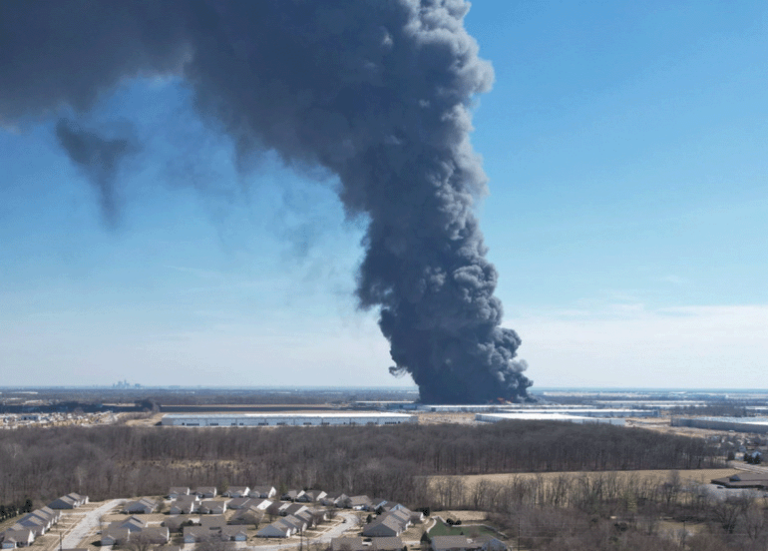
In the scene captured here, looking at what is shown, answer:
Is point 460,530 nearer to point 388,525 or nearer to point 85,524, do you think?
point 388,525

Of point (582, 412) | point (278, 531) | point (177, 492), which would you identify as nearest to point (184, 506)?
point (177, 492)

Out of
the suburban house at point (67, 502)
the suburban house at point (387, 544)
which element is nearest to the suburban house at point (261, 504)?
the suburban house at point (387, 544)

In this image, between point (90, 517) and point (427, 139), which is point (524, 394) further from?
point (90, 517)

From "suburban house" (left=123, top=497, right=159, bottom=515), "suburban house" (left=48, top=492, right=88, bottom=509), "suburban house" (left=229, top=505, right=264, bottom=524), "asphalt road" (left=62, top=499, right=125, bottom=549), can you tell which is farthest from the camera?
"suburban house" (left=48, top=492, right=88, bottom=509)

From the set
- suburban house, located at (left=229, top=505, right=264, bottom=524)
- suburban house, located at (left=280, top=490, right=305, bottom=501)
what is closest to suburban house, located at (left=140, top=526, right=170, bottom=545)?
suburban house, located at (left=229, top=505, right=264, bottom=524)

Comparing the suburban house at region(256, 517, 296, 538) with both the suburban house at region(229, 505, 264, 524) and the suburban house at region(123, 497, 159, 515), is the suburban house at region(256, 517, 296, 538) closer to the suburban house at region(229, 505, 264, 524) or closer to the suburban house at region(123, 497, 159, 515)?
the suburban house at region(229, 505, 264, 524)

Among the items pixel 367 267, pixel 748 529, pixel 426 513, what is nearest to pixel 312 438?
pixel 426 513

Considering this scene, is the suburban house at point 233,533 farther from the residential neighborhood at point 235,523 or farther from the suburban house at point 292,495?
the suburban house at point 292,495
